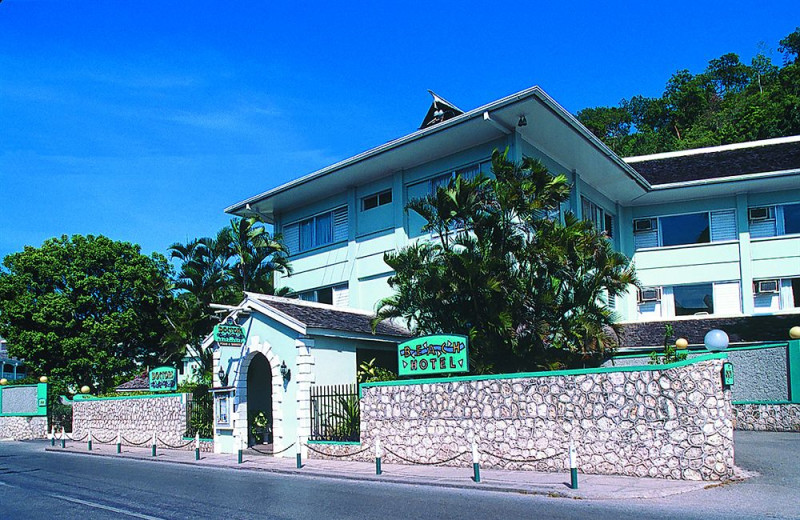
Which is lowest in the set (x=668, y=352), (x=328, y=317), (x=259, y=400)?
(x=259, y=400)

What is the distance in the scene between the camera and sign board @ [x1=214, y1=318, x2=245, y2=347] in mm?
21562

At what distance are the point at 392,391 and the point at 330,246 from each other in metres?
12.3

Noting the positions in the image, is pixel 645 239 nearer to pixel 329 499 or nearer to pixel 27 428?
pixel 329 499

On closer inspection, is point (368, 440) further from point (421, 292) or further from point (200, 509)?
point (200, 509)

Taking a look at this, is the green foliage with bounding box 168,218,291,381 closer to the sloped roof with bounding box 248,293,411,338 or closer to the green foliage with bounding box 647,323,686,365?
the sloped roof with bounding box 248,293,411,338

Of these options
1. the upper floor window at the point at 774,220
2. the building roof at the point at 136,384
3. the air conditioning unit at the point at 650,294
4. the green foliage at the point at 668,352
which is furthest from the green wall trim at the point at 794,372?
the building roof at the point at 136,384

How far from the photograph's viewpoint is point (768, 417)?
884 inches

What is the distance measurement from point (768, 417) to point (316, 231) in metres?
18.7

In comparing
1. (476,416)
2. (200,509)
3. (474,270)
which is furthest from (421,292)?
(200,509)

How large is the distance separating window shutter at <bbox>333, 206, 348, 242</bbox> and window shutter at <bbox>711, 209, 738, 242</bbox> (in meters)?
15.5

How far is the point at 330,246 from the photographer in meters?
29.8

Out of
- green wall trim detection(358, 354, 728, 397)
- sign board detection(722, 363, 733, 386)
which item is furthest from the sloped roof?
sign board detection(722, 363, 733, 386)

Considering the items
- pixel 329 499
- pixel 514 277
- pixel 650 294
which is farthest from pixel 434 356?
pixel 650 294

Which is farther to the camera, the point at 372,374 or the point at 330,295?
the point at 330,295
